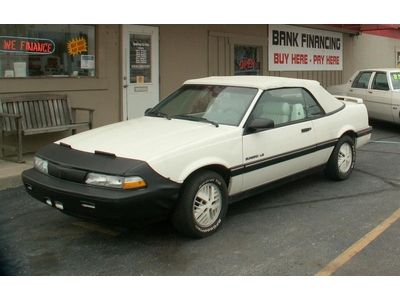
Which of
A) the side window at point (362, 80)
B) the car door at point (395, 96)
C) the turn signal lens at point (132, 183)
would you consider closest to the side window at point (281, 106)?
the turn signal lens at point (132, 183)

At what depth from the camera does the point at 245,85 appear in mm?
5398

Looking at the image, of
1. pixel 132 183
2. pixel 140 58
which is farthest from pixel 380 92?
pixel 132 183

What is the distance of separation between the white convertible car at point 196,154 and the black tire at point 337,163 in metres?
0.02

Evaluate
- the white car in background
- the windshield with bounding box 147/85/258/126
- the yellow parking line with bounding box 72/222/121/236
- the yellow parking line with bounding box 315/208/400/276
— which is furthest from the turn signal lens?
the white car in background

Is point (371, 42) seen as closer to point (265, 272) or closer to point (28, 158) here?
point (28, 158)

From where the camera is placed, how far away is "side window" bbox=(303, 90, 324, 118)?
5.89 meters

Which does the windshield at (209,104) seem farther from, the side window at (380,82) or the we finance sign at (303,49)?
the we finance sign at (303,49)

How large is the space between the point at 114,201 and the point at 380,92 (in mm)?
9115

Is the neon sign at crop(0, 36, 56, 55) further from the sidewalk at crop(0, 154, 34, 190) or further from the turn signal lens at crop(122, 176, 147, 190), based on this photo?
the turn signal lens at crop(122, 176, 147, 190)

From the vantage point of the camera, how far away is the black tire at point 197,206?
166 inches

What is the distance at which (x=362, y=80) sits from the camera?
40.2 ft

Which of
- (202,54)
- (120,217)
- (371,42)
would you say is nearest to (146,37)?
(202,54)

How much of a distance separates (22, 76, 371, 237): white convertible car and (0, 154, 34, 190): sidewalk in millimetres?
1709

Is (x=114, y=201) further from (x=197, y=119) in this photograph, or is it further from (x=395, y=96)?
(x=395, y=96)
